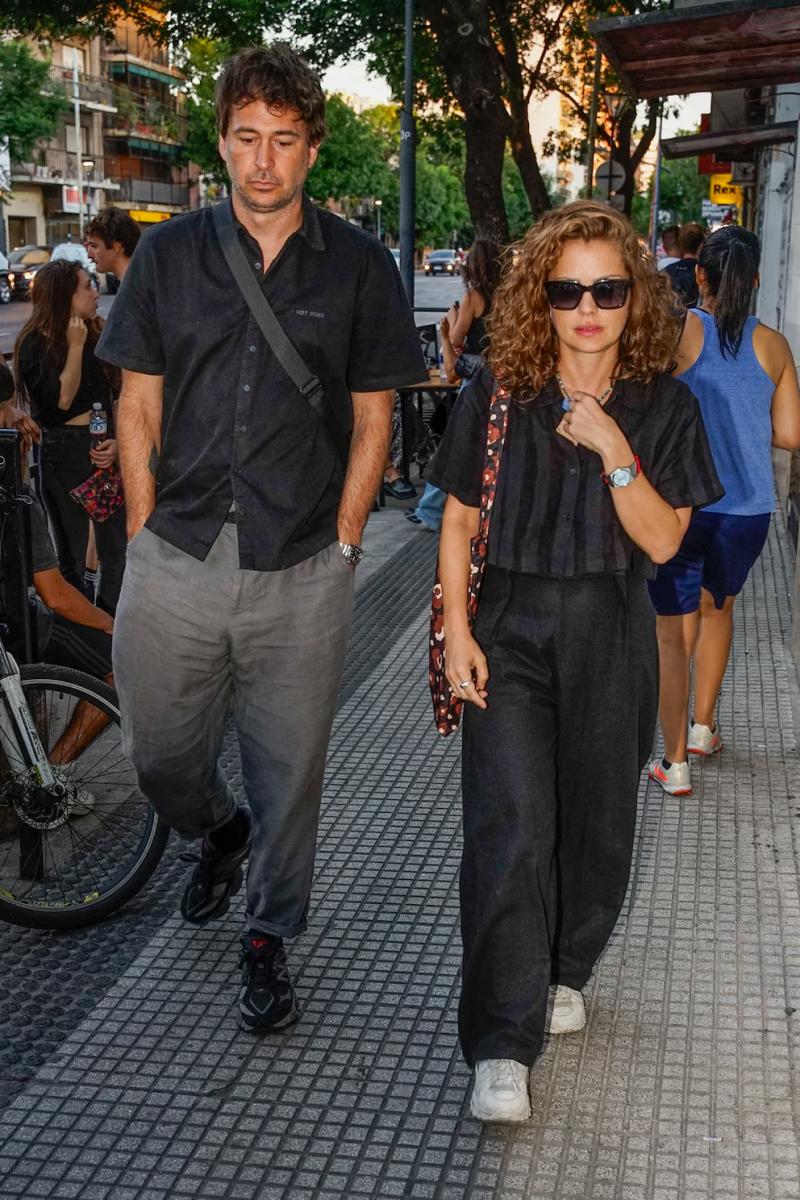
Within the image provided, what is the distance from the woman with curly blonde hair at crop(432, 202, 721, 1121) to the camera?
3154mm

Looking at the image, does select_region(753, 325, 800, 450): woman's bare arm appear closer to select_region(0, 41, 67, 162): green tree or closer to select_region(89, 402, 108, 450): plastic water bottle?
select_region(89, 402, 108, 450): plastic water bottle

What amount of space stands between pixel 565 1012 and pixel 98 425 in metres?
3.83

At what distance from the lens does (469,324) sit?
988 cm

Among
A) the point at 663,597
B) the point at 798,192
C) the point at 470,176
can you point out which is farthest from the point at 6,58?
the point at 663,597

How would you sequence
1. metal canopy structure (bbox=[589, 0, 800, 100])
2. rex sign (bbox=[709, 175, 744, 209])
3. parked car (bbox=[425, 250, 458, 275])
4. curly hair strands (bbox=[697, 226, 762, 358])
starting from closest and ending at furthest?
curly hair strands (bbox=[697, 226, 762, 358]), metal canopy structure (bbox=[589, 0, 800, 100]), rex sign (bbox=[709, 175, 744, 209]), parked car (bbox=[425, 250, 458, 275])

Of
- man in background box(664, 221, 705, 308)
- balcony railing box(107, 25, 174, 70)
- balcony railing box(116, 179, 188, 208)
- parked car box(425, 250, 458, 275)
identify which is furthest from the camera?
parked car box(425, 250, 458, 275)

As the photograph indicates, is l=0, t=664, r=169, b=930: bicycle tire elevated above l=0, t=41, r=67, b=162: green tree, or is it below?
below

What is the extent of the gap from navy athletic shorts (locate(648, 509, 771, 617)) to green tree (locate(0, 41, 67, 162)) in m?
55.6

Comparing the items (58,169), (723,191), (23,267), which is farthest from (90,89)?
(723,191)

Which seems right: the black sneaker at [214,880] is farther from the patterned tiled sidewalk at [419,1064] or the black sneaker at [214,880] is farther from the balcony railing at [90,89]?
the balcony railing at [90,89]

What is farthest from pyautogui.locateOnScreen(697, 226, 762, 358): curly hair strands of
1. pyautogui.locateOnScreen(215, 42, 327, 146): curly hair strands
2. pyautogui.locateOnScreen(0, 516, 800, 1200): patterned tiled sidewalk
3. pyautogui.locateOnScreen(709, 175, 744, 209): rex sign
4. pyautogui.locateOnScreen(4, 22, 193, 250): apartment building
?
pyautogui.locateOnScreen(4, 22, 193, 250): apartment building

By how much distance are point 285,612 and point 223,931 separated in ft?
3.80

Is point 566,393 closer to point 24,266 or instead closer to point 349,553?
point 349,553

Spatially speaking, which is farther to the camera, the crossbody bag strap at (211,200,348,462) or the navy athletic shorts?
the navy athletic shorts
